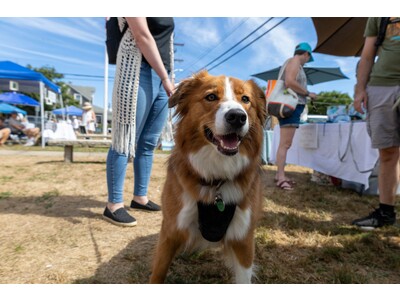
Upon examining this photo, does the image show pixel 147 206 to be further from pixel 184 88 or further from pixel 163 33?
pixel 163 33

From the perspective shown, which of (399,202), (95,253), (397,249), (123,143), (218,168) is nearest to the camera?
(218,168)

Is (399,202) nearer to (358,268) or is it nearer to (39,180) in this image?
(358,268)

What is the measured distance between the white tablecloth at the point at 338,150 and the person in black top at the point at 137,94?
2.75 meters

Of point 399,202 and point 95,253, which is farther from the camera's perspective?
point 399,202

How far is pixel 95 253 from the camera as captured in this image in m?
2.05

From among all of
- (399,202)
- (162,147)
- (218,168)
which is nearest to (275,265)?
(218,168)

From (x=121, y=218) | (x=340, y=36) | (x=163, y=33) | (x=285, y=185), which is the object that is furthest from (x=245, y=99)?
(x=340, y=36)

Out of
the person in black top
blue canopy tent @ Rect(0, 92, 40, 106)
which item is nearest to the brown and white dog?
the person in black top

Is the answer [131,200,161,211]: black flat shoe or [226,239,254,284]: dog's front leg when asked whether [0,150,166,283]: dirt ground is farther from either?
[226,239,254,284]: dog's front leg

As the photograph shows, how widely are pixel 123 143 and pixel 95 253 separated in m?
0.91

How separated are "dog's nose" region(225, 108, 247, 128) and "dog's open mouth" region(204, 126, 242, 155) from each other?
0.30 ft

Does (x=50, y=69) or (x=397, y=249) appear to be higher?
(x=50, y=69)

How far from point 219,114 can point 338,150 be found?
3.28 metres

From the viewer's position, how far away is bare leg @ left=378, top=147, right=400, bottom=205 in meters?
2.45
